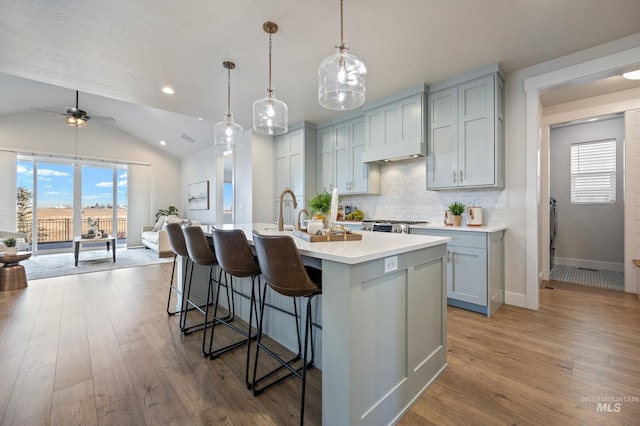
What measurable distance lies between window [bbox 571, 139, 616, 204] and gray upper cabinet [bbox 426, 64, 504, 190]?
3.04 m

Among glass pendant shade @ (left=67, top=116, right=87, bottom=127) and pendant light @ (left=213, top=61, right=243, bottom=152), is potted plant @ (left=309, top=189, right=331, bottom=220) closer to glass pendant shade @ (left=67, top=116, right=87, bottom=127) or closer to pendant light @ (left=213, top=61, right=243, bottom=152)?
pendant light @ (left=213, top=61, right=243, bottom=152)

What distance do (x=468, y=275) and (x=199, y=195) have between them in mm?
7417

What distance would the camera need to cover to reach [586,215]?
187 inches

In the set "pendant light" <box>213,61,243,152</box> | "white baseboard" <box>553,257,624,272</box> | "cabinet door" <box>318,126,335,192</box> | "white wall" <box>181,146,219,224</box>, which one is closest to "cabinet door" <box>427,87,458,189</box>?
"cabinet door" <box>318,126,335,192</box>

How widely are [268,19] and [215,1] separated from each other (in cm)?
42

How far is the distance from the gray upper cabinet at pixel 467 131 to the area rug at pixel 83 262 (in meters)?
5.70

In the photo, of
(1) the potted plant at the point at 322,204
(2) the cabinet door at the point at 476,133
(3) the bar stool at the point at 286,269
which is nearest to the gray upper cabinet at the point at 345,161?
(2) the cabinet door at the point at 476,133

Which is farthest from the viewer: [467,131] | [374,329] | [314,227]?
[467,131]

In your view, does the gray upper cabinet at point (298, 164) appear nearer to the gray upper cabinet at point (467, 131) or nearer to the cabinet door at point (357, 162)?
the cabinet door at point (357, 162)

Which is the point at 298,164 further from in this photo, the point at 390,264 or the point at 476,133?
the point at 390,264

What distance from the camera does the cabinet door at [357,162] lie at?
414 centimetres

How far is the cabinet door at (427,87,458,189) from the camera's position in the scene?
125 inches

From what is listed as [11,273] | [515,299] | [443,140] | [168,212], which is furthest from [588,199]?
[168,212]

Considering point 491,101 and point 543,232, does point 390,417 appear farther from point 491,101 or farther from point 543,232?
point 543,232
